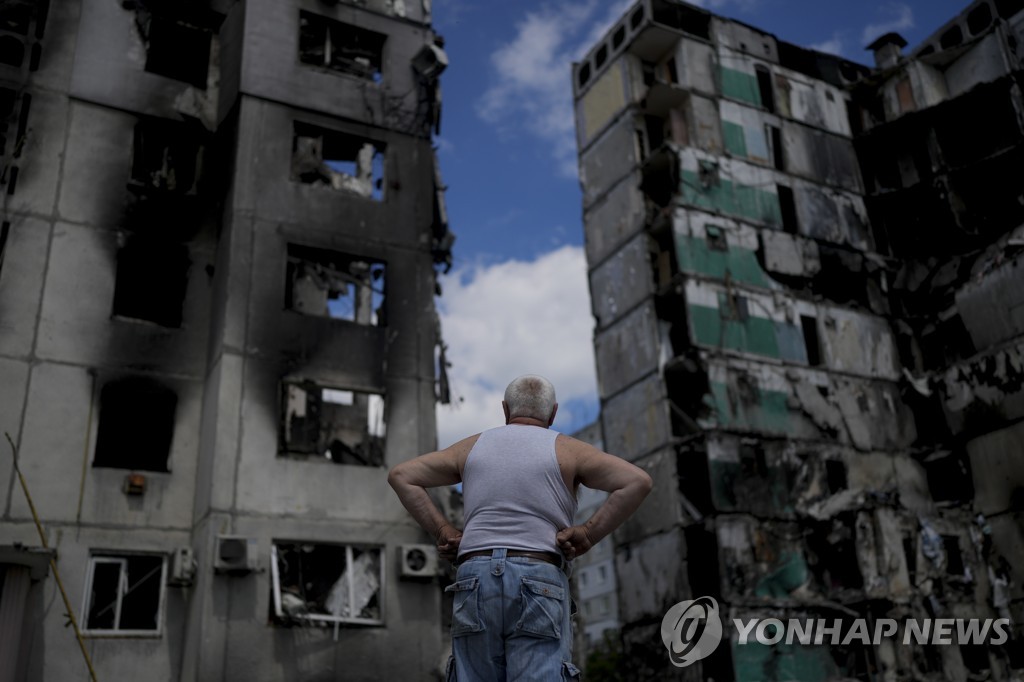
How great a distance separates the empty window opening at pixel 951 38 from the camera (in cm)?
3678

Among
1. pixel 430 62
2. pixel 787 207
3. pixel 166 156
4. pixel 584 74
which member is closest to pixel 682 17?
pixel 584 74

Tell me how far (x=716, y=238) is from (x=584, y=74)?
35.7ft

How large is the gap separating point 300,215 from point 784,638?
57.5ft

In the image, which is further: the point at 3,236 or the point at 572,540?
the point at 3,236

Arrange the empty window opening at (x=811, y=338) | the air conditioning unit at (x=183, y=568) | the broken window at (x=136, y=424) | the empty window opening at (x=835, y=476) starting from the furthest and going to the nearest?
the empty window opening at (x=811, y=338) < the empty window opening at (x=835, y=476) < the broken window at (x=136, y=424) < the air conditioning unit at (x=183, y=568)

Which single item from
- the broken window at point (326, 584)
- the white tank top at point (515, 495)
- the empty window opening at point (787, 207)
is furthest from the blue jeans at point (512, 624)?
the empty window opening at point (787, 207)

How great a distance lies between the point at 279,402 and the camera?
58.5ft

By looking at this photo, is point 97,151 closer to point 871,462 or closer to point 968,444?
point 871,462

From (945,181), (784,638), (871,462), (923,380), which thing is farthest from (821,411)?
(945,181)

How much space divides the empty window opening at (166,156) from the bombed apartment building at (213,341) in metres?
0.05

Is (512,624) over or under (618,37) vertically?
under

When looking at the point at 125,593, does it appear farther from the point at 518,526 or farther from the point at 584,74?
the point at 584,74

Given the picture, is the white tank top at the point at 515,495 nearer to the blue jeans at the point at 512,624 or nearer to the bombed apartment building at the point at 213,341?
the blue jeans at the point at 512,624

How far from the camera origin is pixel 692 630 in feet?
89.3
